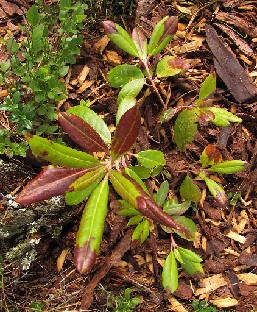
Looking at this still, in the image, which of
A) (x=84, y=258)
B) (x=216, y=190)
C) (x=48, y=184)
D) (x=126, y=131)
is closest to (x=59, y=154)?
(x=48, y=184)

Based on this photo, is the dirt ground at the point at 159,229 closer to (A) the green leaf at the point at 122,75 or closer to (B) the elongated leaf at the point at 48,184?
(A) the green leaf at the point at 122,75

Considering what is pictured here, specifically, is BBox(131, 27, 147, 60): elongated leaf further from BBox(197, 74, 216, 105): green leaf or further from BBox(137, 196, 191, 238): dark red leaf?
BBox(137, 196, 191, 238): dark red leaf

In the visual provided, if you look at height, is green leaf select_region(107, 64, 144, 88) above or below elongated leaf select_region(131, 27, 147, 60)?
below

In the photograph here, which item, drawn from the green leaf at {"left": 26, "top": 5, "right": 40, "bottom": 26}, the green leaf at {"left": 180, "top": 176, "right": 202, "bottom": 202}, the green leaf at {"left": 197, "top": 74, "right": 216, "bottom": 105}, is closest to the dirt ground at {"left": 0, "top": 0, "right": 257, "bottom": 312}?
the green leaf at {"left": 180, "top": 176, "right": 202, "bottom": 202}

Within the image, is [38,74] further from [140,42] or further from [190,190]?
[190,190]

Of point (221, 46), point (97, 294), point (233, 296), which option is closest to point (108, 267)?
point (97, 294)

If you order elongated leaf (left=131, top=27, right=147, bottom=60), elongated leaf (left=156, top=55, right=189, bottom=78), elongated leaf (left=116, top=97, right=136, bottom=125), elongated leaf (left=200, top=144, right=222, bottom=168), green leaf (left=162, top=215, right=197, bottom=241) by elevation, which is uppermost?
elongated leaf (left=131, top=27, right=147, bottom=60)
